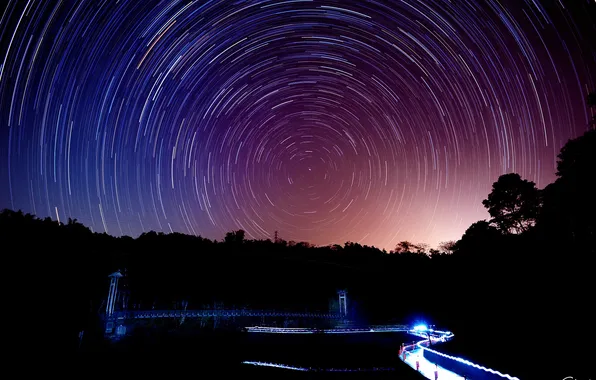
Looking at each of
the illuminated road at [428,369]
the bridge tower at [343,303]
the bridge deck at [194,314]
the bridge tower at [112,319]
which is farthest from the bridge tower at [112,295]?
the bridge tower at [343,303]

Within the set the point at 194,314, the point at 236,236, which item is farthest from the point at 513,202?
the point at 236,236

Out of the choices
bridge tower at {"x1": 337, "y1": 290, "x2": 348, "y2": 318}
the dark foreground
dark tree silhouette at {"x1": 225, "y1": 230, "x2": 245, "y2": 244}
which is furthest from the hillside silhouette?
dark tree silhouette at {"x1": 225, "y1": 230, "x2": 245, "y2": 244}

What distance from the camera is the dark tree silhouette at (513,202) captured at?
32.2m

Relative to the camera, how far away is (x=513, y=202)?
Result: 110ft

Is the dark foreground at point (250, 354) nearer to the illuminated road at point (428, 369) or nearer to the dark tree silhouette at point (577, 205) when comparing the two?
the illuminated road at point (428, 369)

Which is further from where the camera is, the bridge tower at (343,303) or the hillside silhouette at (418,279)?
the bridge tower at (343,303)

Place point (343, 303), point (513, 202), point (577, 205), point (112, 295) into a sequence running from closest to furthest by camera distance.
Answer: point (577, 205)
point (112, 295)
point (513, 202)
point (343, 303)

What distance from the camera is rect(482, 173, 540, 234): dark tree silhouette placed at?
32250mm

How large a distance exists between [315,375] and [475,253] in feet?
55.9

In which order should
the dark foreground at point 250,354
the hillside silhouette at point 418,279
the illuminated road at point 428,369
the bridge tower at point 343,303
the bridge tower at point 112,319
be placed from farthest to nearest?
the bridge tower at point 343,303, the bridge tower at point 112,319, the hillside silhouette at point 418,279, the dark foreground at point 250,354, the illuminated road at point 428,369

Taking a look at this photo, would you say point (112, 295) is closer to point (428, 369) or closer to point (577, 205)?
point (428, 369)

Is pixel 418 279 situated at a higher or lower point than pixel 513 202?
lower

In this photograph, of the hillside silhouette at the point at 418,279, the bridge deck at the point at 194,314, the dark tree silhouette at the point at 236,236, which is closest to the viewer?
the hillside silhouette at the point at 418,279

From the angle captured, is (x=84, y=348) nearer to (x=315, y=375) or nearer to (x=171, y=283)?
(x=315, y=375)
